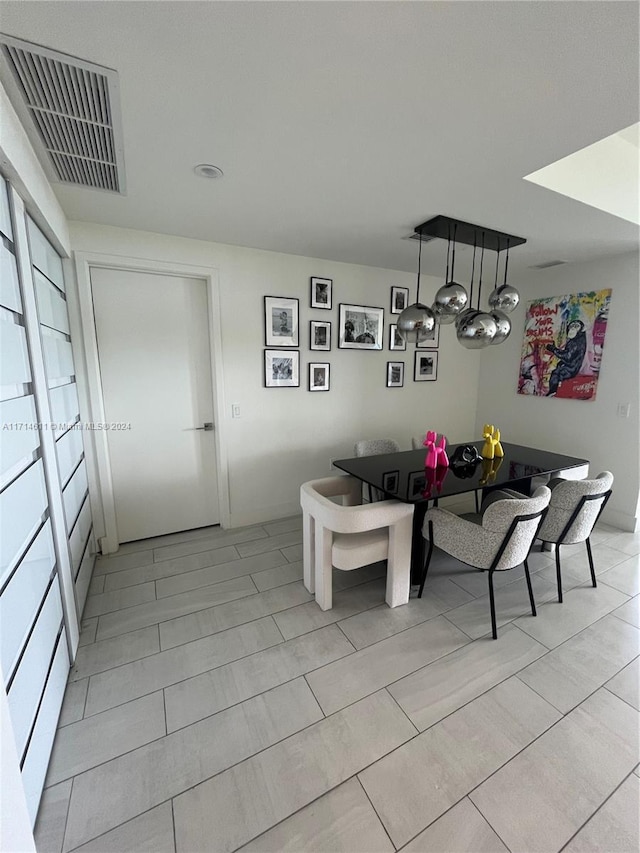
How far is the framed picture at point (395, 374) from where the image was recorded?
386 cm

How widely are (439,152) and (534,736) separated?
2.60 metres

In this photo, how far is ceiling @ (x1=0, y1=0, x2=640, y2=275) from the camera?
98 centimetres

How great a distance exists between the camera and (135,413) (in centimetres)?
282

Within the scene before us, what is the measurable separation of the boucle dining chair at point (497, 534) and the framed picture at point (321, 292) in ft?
7.30

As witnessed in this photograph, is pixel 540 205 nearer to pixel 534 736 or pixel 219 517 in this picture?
pixel 534 736

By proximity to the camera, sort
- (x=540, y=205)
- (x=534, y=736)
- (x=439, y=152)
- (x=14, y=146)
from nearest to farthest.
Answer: (x=14, y=146), (x=534, y=736), (x=439, y=152), (x=540, y=205)

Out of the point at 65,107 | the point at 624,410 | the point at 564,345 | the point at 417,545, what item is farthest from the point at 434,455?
the point at 65,107

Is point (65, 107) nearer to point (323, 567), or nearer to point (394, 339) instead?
point (323, 567)

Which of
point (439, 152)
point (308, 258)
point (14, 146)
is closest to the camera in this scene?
point (14, 146)

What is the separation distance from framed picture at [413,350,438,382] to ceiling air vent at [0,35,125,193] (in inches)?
126

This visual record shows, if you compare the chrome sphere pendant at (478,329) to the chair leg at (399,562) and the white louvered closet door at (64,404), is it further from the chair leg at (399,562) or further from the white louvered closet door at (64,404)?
the white louvered closet door at (64,404)

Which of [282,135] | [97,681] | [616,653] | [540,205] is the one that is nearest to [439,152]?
[282,135]

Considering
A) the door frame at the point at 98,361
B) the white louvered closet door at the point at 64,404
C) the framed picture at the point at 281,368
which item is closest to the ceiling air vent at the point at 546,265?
the framed picture at the point at 281,368

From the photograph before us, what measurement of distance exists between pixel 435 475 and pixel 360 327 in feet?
5.97
